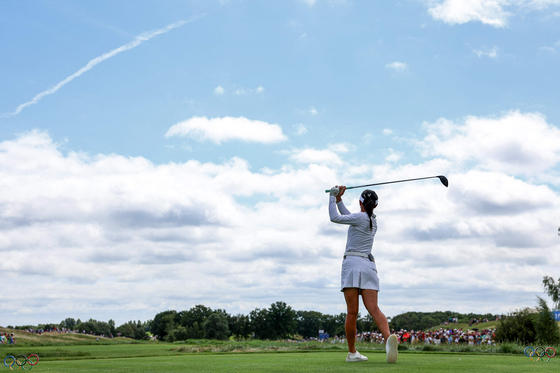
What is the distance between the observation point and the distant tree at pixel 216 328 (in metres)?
96.3

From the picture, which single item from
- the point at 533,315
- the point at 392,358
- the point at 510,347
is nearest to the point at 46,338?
the point at 533,315

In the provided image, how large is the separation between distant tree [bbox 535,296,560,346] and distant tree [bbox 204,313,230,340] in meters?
74.7

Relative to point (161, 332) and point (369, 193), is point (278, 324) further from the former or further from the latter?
point (369, 193)

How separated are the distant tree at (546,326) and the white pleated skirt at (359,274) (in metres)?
27.1

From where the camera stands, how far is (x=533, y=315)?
3191 centimetres

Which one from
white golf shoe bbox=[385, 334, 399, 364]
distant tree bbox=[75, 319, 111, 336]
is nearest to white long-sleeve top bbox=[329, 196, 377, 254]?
white golf shoe bbox=[385, 334, 399, 364]

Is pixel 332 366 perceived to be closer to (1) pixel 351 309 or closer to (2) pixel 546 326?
(1) pixel 351 309

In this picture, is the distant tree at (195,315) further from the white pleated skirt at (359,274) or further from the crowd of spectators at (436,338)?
the white pleated skirt at (359,274)

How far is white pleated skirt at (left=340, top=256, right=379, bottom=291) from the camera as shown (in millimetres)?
6594

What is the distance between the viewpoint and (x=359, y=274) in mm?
6617

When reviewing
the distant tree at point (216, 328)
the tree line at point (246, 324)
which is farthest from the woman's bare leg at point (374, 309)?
the distant tree at point (216, 328)

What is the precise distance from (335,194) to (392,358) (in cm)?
243

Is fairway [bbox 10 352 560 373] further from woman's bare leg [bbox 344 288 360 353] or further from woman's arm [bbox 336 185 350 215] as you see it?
woman's arm [bbox 336 185 350 215]

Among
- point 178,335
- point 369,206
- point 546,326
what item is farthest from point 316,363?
point 178,335
